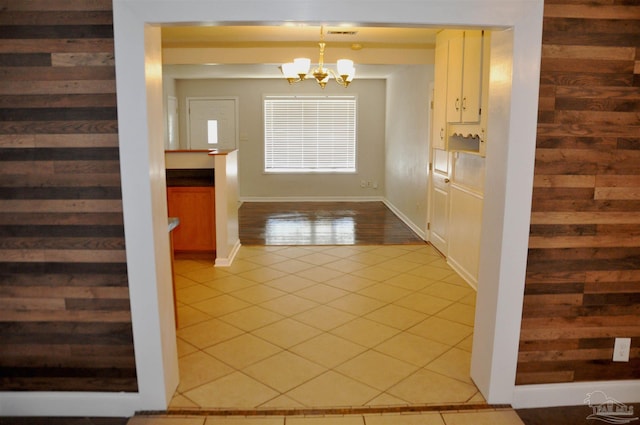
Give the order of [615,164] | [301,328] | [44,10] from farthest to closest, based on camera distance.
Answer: [301,328] < [615,164] < [44,10]

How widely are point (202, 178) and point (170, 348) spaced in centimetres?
304

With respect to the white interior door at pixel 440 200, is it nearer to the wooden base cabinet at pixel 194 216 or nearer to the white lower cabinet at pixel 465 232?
the white lower cabinet at pixel 465 232

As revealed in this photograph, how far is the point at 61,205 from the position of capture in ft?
7.98

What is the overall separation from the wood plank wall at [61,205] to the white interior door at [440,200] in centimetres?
378

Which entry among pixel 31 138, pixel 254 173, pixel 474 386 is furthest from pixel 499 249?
pixel 254 173

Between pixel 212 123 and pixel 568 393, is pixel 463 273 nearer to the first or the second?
pixel 568 393

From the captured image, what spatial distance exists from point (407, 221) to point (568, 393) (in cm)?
492

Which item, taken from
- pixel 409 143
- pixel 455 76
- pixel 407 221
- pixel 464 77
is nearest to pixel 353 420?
pixel 464 77

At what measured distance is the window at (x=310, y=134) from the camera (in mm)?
9656

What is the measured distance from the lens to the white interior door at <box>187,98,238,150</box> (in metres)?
9.59

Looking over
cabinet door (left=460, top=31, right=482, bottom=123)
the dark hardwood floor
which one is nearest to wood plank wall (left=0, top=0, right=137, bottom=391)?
cabinet door (left=460, top=31, right=482, bottom=123)

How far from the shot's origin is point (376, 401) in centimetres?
266

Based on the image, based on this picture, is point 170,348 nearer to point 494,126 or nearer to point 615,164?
point 494,126

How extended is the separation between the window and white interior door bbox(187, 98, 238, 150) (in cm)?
65
